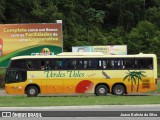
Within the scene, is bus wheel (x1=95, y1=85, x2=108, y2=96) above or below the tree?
below

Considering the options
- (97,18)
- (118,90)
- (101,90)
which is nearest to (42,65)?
(101,90)

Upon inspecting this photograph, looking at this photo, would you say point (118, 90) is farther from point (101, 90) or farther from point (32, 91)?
point (32, 91)

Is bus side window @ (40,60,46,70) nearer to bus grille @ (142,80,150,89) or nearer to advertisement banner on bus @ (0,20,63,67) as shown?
bus grille @ (142,80,150,89)

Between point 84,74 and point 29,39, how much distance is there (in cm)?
1419

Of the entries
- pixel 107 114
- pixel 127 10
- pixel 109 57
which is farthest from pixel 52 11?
pixel 107 114

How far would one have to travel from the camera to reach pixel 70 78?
99.5 feet

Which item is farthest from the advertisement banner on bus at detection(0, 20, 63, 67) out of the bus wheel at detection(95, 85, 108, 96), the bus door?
the bus wheel at detection(95, 85, 108, 96)

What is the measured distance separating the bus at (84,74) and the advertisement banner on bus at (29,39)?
12481 mm

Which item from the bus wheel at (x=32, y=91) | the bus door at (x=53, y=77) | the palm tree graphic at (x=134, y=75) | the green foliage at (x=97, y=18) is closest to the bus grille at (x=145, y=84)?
the palm tree graphic at (x=134, y=75)

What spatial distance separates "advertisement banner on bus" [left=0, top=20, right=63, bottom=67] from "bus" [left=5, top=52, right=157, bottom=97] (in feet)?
40.9

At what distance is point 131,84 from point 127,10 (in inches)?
1914

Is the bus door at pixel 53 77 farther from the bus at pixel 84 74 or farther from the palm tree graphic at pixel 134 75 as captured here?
the palm tree graphic at pixel 134 75

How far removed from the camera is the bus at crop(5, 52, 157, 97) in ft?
98.7

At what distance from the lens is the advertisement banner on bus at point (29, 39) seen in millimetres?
42750
